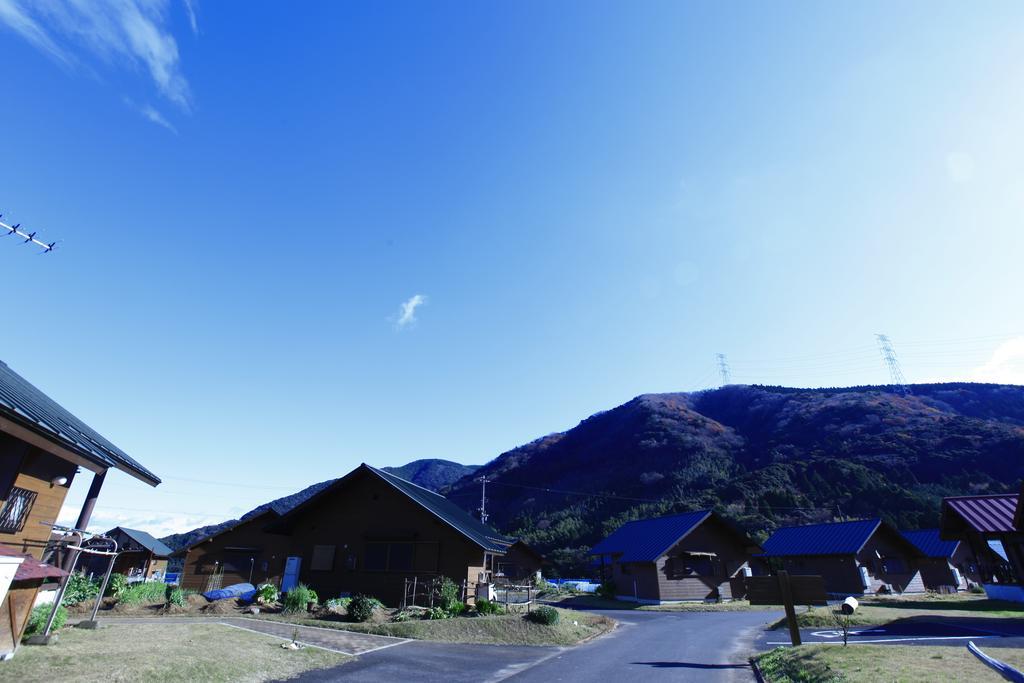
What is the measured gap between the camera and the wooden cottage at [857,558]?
1318 inches

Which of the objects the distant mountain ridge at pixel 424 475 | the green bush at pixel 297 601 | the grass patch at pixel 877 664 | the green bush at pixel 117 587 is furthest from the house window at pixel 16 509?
the distant mountain ridge at pixel 424 475

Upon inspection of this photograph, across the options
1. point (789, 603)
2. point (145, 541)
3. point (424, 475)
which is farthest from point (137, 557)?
point (424, 475)

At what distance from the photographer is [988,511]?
2688 cm

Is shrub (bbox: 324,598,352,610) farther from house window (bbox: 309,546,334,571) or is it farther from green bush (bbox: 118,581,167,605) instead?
green bush (bbox: 118,581,167,605)

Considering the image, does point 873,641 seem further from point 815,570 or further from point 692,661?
point 815,570

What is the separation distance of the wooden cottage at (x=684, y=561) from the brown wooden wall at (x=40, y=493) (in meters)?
30.9

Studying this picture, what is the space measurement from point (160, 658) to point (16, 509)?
18.3 feet

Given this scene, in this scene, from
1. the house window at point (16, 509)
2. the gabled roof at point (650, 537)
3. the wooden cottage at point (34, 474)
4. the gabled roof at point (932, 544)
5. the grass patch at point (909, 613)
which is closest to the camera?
the wooden cottage at point (34, 474)

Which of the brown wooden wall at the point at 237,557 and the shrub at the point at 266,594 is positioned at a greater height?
the brown wooden wall at the point at 237,557

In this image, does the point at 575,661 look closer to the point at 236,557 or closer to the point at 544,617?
the point at 544,617

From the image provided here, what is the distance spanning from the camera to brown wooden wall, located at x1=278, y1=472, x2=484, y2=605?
75.3 feet

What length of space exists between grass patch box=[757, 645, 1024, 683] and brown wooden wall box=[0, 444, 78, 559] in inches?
704

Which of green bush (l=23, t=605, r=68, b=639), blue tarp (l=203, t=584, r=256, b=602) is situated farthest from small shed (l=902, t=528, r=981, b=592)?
green bush (l=23, t=605, r=68, b=639)

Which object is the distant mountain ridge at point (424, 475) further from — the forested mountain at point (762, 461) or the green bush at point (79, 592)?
the green bush at point (79, 592)
